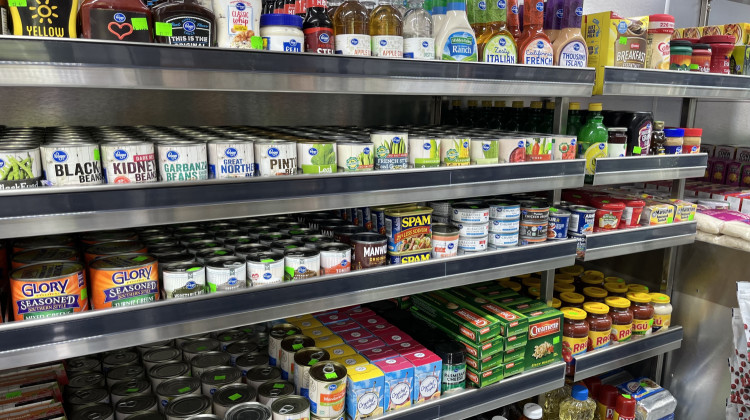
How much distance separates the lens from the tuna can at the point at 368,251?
1592 millimetres

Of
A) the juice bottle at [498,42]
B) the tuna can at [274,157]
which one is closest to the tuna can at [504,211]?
the juice bottle at [498,42]

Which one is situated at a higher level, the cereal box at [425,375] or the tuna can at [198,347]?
the tuna can at [198,347]

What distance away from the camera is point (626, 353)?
7.52 ft

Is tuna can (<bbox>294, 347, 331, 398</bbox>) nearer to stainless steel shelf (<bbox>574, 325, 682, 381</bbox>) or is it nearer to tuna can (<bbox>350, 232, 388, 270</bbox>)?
tuna can (<bbox>350, 232, 388, 270</bbox>)

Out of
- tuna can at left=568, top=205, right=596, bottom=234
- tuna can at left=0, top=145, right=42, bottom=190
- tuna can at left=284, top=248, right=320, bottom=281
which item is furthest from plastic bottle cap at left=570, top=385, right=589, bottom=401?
tuna can at left=0, top=145, right=42, bottom=190

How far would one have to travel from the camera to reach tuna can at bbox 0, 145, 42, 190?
109cm

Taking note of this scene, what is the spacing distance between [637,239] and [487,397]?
98 centimetres

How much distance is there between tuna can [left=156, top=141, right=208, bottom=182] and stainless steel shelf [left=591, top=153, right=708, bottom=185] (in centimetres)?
152

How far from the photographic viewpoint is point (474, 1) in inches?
73.8

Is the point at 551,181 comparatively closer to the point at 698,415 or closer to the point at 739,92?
the point at 739,92

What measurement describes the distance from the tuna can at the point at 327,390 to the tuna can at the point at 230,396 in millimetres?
183

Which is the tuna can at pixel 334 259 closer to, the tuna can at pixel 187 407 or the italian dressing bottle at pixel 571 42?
the tuna can at pixel 187 407

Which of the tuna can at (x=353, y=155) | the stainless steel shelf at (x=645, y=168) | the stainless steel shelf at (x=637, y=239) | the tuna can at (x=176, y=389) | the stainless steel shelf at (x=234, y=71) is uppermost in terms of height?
the stainless steel shelf at (x=234, y=71)

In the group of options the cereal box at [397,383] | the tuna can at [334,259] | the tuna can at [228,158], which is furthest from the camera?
the cereal box at [397,383]
